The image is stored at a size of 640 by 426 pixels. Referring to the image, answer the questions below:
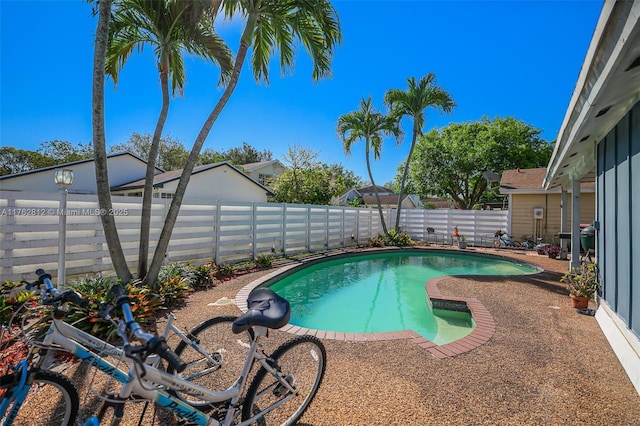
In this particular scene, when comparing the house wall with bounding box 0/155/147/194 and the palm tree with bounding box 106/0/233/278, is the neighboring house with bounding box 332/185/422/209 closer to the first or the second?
the house wall with bounding box 0/155/147/194

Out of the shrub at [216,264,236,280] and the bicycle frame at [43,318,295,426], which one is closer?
the bicycle frame at [43,318,295,426]

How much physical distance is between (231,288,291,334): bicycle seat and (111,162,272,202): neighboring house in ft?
40.7

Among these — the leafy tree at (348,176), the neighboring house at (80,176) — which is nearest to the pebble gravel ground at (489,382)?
the neighboring house at (80,176)

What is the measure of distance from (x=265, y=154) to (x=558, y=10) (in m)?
34.9

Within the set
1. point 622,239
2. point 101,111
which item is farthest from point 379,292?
point 101,111

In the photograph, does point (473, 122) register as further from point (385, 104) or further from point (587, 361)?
point (587, 361)

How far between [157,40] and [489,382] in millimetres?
7279

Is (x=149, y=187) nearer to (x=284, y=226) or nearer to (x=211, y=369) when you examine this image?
(x=211, y=369)

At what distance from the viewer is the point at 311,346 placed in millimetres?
2410

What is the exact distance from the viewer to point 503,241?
44.5ft

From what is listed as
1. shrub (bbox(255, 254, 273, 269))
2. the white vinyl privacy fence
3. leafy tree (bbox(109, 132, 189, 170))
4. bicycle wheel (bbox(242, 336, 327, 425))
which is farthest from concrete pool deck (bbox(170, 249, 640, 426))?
leafy tree (bbox(109, 132, 189, 170))

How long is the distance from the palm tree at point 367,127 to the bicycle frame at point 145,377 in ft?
41.6

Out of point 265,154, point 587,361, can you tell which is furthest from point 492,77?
point 265,154

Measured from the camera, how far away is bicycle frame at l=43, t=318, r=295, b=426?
1.35m
